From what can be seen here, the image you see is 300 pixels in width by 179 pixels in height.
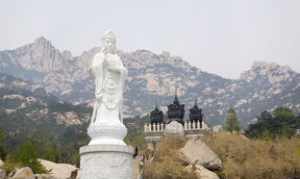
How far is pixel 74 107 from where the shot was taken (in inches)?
3383

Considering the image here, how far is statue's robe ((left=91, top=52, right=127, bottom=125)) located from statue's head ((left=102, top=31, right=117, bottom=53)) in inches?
5.2

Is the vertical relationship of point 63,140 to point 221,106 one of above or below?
below

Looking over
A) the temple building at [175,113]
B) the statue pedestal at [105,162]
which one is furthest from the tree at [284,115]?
the statue pedestal at [105,162]

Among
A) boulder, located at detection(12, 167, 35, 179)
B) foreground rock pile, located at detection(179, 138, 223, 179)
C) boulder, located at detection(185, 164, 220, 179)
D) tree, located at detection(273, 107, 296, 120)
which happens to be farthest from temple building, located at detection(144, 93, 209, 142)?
boulder, located at detection(12, 167, 35, 179)

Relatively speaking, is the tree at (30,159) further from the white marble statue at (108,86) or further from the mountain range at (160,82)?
the mountain range at (160,82)

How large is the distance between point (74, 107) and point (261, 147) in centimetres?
6476

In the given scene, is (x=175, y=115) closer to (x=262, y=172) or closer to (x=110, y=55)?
(x=262, y=172)

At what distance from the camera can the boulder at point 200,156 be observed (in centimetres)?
2109

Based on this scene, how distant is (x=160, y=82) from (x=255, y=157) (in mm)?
90877

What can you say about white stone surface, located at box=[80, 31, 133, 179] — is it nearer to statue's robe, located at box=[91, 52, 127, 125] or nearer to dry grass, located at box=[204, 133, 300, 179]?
statue's robe, located at box=[91, 52, 127, 125]

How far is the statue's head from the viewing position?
32.8 ft

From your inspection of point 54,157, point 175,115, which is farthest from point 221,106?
point 54,157

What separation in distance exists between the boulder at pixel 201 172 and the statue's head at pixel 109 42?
430 inches

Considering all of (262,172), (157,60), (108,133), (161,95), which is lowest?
(262,172)
